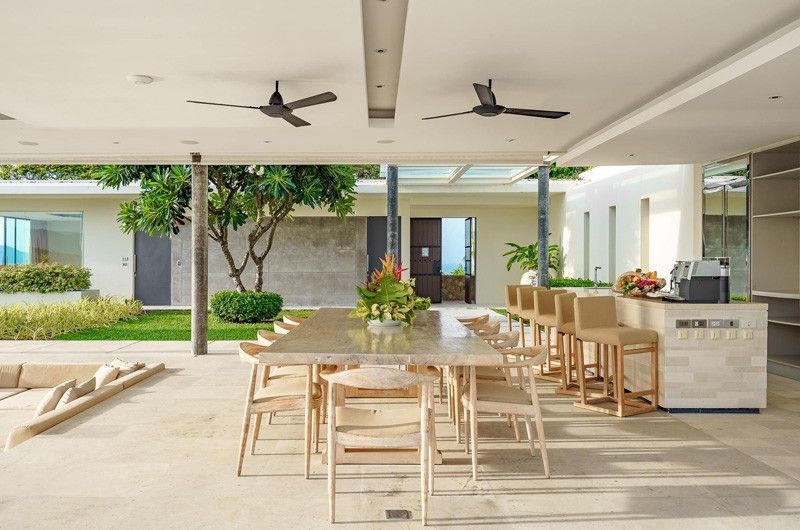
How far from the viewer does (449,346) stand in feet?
12.8

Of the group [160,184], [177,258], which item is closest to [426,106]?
[160,184]

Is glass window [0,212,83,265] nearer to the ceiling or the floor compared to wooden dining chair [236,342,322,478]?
nearer to the ceiling

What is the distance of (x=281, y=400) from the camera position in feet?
13.7

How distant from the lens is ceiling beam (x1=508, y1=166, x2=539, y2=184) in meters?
12.7

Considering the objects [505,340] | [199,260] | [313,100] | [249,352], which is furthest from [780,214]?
[199,260]

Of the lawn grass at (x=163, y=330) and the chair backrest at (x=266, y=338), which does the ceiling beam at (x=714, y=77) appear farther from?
the lawn grass at (x=163, y=330)

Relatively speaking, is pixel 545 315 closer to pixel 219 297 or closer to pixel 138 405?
pixel 138 405

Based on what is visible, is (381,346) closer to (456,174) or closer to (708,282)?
(708,282)

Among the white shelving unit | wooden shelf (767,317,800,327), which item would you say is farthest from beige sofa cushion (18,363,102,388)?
the white shelving unit

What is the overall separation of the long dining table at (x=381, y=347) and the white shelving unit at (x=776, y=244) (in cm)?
443

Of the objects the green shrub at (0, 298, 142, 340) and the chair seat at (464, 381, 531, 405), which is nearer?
the chair seat at (464, 381, 531, 405)

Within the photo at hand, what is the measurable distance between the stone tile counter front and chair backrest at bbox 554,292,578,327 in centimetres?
113

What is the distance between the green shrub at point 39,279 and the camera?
1241 cm

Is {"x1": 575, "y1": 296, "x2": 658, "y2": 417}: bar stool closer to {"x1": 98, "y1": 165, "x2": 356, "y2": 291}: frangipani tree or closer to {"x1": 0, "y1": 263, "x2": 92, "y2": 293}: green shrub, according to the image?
{"x1": 98, "y1": 165, "x2": 356, "y2": 291}: frangipani tree
